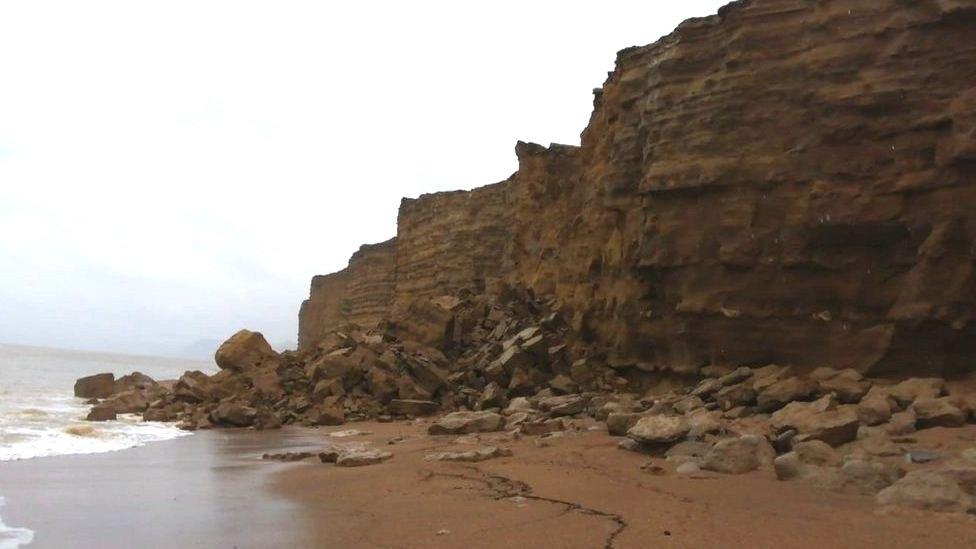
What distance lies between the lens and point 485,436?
29.5 feet

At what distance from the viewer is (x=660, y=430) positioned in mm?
6773

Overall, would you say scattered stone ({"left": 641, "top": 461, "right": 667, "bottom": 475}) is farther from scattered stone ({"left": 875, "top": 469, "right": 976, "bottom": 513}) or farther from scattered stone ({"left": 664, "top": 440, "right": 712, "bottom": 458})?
scattered stone ({"left": 875, "top": 469, "right": 976, "bottom": 513})

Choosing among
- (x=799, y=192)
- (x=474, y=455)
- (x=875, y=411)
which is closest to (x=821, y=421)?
(x=875, y=411)

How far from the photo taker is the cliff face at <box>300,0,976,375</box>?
884 cm

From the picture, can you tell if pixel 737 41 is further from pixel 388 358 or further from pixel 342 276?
pixel 342 276

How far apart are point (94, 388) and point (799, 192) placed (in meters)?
18.5

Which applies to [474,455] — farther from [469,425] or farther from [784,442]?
[784,442]

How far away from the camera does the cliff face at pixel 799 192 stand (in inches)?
348

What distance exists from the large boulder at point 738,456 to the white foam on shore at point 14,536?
4660 mm

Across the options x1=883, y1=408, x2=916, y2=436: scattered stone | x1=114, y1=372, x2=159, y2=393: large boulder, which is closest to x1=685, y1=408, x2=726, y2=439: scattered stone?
x1=883, y1=408, x2=916, y2=436: scattered stone

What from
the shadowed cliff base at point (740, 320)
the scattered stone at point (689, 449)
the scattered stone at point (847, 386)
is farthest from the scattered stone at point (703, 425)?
the scattered stone at point (847, 386)

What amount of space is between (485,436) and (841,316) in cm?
473

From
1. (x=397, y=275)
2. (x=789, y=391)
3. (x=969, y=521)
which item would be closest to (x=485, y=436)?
(x=789, y=391)

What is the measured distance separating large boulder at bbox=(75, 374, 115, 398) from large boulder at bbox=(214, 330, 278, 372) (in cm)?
525
